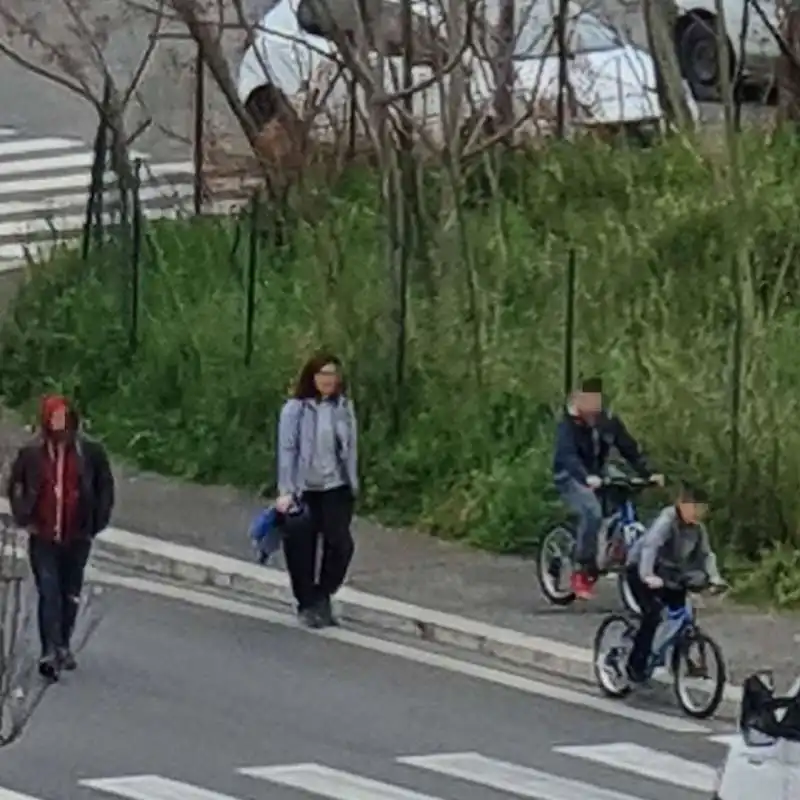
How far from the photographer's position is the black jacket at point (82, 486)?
17109 mm

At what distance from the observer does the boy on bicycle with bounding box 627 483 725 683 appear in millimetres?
16766

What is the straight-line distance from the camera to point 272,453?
22.0 metres

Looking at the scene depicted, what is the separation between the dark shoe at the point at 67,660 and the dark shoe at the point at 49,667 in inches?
3.1

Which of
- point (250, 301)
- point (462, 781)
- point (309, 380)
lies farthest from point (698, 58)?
point (462, 781)

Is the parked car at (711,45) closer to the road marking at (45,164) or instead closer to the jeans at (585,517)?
the road marking at (45,164)

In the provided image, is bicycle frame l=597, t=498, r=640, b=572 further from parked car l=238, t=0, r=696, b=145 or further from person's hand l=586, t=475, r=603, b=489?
parked car l=238, t=0, r=696, b=145

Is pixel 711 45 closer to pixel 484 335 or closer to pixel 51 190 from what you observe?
pixel 51 190

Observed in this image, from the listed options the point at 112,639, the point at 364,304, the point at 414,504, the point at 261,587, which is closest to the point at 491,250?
the point at 364,304

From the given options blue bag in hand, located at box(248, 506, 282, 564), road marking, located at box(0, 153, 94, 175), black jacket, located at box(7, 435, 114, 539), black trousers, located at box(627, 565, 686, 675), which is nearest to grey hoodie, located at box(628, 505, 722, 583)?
black trousers, located at box(627, 565, 686, 675)

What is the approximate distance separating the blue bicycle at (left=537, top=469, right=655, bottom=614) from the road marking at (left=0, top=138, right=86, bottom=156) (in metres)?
15.4

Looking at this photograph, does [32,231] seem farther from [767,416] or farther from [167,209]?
[767,416]

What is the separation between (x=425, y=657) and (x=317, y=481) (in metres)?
1.21

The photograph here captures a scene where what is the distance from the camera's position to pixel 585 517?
733 inches

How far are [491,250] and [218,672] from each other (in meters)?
7.21
